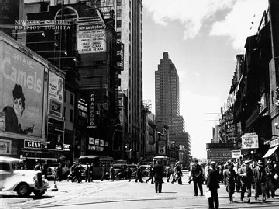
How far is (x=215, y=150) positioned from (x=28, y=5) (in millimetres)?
56046

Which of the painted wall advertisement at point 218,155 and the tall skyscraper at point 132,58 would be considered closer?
the painted wall advertisement at point 218,155

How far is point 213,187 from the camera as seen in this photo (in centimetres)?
1481

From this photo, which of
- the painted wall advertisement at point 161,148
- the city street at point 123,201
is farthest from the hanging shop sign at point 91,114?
the painted wall advertisement at point 161,148

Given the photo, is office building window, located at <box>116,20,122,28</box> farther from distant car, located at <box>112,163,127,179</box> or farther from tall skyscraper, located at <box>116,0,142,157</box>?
distant car, located at <box>112,163,127,179</box>

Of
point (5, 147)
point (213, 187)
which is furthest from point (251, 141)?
point (213, 187)

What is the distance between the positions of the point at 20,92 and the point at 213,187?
3696cm

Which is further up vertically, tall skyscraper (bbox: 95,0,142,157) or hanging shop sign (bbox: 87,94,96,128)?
tall skyscraper (bbox: 95,0,142,157)

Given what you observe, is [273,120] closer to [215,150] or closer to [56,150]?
[215,150]

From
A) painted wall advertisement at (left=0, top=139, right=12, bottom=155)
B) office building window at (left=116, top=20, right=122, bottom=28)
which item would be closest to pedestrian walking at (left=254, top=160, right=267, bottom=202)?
painted wall advertisement at (left=0, top=139, right=12, bottom=155)

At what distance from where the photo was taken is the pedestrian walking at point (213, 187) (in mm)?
14522

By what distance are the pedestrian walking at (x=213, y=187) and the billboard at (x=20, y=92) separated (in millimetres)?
33331

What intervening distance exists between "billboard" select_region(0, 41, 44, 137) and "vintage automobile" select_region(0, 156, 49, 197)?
2449 cm

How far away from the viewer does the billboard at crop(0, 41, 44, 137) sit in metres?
44.4

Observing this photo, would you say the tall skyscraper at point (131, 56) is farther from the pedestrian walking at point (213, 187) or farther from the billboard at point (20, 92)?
the pedestrian walking at point (213, 187)
